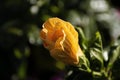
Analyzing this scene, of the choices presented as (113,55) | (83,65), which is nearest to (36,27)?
(113,55)

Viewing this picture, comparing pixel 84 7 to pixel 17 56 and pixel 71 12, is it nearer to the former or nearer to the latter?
pixel 71 12

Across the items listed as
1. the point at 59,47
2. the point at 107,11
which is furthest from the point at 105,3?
the point at 59,47

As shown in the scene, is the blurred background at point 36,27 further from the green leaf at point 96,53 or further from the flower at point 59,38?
the flower at point 59,38

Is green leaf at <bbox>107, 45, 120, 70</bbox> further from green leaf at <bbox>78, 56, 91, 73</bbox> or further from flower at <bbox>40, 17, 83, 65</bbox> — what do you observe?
flower at <bbox>40, 17, 83, 65</bbox>

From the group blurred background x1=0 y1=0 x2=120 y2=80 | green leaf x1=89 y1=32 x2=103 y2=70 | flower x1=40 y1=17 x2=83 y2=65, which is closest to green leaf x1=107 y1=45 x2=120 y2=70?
green leaf x1=89 y1=32 x2=103 y2=70

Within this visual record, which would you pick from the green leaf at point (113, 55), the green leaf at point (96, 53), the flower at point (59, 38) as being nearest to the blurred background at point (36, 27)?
the green leaf at point (113, 55)
